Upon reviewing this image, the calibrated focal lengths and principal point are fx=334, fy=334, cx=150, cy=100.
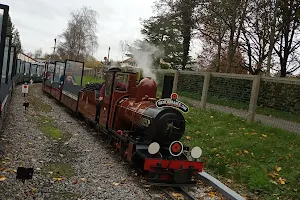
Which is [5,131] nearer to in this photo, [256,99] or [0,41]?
[0,41]

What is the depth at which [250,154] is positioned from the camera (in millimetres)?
7945

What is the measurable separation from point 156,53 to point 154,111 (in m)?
7.94

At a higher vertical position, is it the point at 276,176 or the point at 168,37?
the point at 168,37

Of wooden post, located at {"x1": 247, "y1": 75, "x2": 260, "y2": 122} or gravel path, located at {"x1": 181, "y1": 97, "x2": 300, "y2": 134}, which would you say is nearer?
gravel path, located at {"x1": 181, "y1": 97, "x2": 300, "y2": 134}

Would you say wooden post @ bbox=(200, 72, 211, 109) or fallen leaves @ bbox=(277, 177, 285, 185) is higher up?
wooden post @ bbox=(200, 72, 211, 109)

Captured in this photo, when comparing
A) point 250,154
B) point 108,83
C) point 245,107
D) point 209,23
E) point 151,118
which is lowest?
point 250,154

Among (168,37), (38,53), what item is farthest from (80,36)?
(38,53)

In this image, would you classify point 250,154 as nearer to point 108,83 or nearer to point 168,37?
point 108,83

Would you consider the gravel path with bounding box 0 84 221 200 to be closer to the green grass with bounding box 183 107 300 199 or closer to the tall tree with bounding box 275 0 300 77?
the green grass with bounding box 183 107 300 199

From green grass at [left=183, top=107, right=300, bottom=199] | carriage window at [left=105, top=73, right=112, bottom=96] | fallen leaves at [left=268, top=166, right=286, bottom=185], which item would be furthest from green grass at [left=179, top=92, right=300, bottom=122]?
carriage window at [left=105, top=73, right=112, bottom=96]

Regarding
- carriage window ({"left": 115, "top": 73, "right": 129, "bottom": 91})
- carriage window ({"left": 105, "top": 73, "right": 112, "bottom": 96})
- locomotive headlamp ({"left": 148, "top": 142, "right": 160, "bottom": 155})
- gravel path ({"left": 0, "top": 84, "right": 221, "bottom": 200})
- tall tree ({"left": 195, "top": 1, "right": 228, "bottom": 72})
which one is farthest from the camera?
tall tree ({"left": 195, "top": 1, "right": 228, "bottom": 72})

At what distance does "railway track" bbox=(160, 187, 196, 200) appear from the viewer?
5859 millimetres

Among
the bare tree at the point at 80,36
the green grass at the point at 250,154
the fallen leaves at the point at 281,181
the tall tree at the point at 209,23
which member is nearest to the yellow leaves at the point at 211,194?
the green grass at the point at 250,154

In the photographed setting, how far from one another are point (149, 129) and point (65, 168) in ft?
6.19
